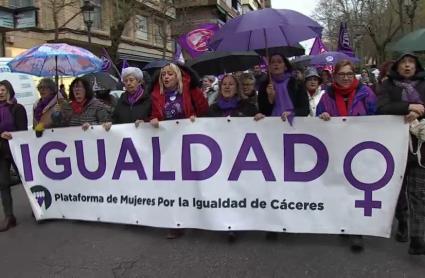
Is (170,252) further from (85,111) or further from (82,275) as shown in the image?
(85,111)

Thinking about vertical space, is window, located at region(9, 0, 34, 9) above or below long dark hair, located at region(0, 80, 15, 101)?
above

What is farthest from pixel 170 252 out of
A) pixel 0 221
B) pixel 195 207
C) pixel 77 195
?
pixel 0 221

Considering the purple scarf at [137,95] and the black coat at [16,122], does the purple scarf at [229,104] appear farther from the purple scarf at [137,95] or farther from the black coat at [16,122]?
the black coat at [16,122]

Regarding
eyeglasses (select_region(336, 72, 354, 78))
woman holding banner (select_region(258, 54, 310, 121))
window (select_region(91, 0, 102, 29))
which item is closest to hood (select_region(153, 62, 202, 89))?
woman holding banner (select_region(258, 54, 310, 121))

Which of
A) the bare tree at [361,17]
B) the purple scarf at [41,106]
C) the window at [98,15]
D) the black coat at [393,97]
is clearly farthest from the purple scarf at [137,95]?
the bare tree at [361,17]

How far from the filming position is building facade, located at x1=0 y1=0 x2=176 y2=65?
66.7 ft

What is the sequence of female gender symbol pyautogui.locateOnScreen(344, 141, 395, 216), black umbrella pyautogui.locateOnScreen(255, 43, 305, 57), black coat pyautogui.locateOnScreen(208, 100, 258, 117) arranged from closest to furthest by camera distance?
female gender symbol pyautogui.locateOnScreen(344, 141, 395, 216)
black coat pyautogui.locateOnScreen(208, 100, 258, 117)
black umbrella pyautogui.locateOnScreen(255, 43, 305, 57)

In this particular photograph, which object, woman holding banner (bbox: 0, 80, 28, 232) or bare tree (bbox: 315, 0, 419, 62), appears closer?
woman holding banner (bbox: 0, 80, 28, 232)

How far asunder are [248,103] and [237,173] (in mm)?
809

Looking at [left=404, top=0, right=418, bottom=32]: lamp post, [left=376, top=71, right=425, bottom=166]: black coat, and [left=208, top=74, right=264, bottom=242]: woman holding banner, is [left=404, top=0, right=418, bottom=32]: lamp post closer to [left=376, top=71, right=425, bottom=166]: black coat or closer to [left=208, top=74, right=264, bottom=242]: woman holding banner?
[left=208, top=74, right=264, bottom=242]: woman holding banner

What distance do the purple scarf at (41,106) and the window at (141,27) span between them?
25.7 meters

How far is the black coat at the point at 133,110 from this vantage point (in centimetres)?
581

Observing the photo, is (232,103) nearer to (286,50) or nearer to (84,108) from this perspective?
(84,108)

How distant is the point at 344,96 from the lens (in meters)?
5.07
